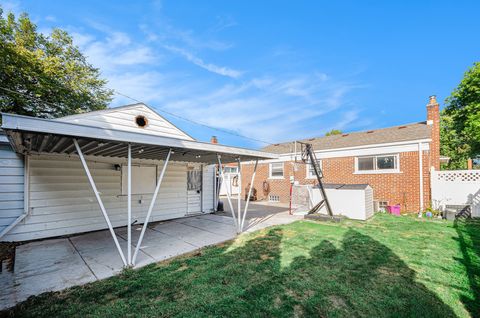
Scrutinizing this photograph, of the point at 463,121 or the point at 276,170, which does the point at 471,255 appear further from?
the point at 463,121

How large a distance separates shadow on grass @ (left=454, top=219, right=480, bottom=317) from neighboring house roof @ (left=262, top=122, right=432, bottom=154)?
368cm

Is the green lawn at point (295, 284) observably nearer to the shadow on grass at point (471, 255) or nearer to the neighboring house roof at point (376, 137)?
the shadow on grass at point (471, 255)

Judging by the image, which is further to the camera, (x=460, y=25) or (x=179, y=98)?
(x=179, y=98)

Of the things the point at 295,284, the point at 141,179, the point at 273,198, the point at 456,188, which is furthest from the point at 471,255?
the point at 273,198

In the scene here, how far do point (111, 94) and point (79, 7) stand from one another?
9908 millimetres

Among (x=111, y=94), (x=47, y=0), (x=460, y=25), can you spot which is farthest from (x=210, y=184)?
(x=460, y=25)

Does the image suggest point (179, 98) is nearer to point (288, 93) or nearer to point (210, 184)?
point (288, 93)

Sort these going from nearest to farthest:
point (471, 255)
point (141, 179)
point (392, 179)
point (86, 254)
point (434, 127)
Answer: point (471, 255) → point (86, 254) → point (141, 179) → point (434, 127) → point (392, 179)

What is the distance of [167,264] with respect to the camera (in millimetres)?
4008

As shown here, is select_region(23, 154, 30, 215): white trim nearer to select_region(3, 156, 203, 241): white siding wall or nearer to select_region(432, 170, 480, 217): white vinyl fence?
select_region(3, 156, 203, 241): white siding wall

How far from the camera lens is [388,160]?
9914 mm

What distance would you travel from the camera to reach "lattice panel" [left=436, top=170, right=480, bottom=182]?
8180 millimetres

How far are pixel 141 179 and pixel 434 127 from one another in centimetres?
1250

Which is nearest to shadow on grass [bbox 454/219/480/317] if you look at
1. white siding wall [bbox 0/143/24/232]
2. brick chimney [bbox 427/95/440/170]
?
brick chimney [bbox 427/95/440/170]
